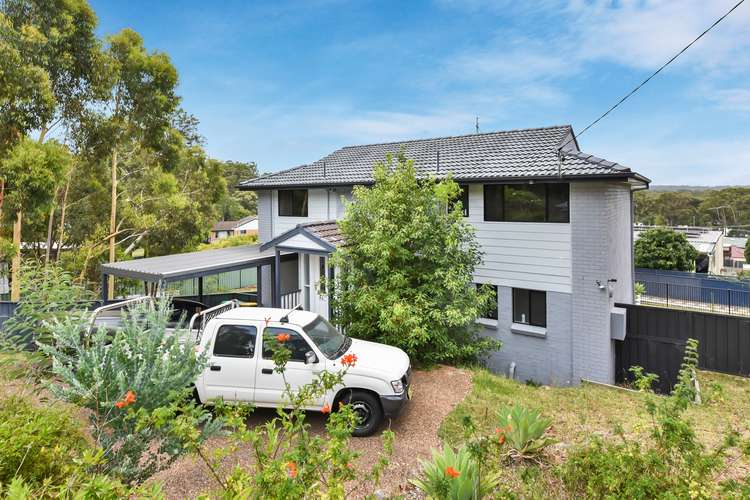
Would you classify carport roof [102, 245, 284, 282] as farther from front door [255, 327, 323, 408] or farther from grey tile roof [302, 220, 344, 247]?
front door [255, 327, 323, 408]

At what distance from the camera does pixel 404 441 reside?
20.1ft

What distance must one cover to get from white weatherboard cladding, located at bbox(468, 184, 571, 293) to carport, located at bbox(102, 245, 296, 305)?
5.84 meters

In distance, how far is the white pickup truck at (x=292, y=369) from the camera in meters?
6.28

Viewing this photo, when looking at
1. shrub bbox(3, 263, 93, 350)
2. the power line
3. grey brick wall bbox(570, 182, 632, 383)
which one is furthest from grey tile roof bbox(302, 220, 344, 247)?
the power line

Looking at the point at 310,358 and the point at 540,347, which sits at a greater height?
the point at 310,358

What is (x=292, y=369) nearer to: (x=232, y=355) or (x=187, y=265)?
(x=232, y=355)

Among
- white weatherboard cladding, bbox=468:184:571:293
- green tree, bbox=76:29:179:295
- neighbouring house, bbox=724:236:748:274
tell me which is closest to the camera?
white weatherboard cladding, bbox=468:184:571:293

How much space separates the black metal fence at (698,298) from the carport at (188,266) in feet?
56.9

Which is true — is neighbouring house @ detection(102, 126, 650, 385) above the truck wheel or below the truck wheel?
above

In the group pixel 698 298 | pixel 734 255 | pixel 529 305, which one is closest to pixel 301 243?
pixel 529 305

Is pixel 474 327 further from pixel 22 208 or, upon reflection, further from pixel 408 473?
pixel 22 208

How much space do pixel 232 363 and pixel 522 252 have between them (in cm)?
808

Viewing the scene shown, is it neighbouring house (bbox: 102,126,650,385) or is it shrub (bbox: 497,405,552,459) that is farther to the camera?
neighbouring house (bbox: 102,126,650,385)

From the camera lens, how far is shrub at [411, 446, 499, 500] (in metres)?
→ 3.63
